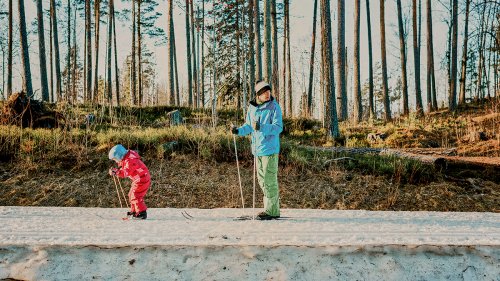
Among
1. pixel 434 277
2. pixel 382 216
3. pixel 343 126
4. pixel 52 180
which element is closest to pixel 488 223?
pixel 382 216

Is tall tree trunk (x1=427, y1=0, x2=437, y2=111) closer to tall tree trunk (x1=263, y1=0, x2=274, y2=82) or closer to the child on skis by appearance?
tall tree trunk (x1=263, y1=0, x2=274, y2=82)

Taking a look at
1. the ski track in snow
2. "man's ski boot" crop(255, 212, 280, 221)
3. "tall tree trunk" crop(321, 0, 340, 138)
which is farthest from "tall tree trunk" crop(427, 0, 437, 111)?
"man's ski boot" crop(255, 212, 280, 221)

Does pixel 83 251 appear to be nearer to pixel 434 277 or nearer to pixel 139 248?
pixel 139 248

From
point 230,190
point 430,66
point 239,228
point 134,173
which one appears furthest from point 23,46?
point 430,66

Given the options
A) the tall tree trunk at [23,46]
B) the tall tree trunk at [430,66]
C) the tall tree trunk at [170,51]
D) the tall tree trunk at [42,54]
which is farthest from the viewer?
the tall tree trunk at [430,66]

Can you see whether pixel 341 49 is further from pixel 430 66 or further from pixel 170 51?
pixel 430 66

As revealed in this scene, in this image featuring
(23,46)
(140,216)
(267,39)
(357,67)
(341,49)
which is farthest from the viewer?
(357,67)

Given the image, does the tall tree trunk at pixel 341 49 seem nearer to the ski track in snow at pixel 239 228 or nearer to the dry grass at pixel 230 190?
the dry grass at pixel 230 190

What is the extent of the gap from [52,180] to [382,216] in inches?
225

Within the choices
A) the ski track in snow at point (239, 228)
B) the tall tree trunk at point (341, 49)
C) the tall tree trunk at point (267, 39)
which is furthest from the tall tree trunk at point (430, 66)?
the ski track in snow at point (239, 228)

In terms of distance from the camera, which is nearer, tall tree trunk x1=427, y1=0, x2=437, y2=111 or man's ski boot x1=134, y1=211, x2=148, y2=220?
man's ski boot x1=134, y1=211, x2=148, y2=220

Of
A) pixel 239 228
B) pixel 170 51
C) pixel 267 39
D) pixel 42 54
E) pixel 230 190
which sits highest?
pixel 170 51

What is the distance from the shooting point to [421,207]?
6051 millimetres

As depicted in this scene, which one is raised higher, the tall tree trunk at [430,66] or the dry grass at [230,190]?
the tall tree trunk at [430,66]
